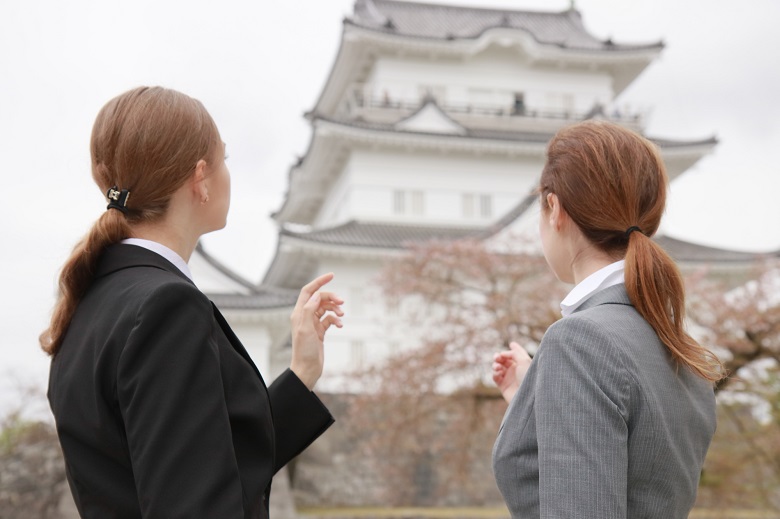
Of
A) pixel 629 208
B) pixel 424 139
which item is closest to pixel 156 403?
pixel 629 208

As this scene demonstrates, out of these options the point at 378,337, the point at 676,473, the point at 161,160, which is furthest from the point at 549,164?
the point at 378,337

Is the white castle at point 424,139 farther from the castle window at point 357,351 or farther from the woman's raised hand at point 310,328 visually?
the woman's raised hand at point 310,328

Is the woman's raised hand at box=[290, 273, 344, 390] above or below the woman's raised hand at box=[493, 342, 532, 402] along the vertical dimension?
above

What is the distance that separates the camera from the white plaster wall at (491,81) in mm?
22281

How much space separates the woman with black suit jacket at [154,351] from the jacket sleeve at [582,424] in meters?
0.55

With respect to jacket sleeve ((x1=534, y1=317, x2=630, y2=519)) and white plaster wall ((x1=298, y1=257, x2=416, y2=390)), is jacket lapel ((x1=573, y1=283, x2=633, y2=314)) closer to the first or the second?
jacket sleeve ((x1=534, y1=317, x2=630, y2=519))

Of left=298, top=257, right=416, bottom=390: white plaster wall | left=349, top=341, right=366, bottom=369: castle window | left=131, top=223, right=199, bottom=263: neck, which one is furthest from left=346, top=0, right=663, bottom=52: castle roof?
left=131, top=223, right=199, bottom=263: neck

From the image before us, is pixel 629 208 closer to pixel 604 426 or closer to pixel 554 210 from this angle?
pixel 554 210

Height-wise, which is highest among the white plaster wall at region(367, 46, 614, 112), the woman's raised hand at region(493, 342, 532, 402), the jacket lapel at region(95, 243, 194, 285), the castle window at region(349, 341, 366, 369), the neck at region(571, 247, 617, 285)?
the jacket lapel at region(95, 243, 194, 285)

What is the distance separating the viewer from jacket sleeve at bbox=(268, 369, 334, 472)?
2.06 metres

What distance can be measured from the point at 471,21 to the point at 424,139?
19.2ft

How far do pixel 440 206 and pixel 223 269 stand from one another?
6664 mm

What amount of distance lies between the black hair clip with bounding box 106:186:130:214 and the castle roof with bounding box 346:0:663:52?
68.7 feet

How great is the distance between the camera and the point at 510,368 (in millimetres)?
2395
